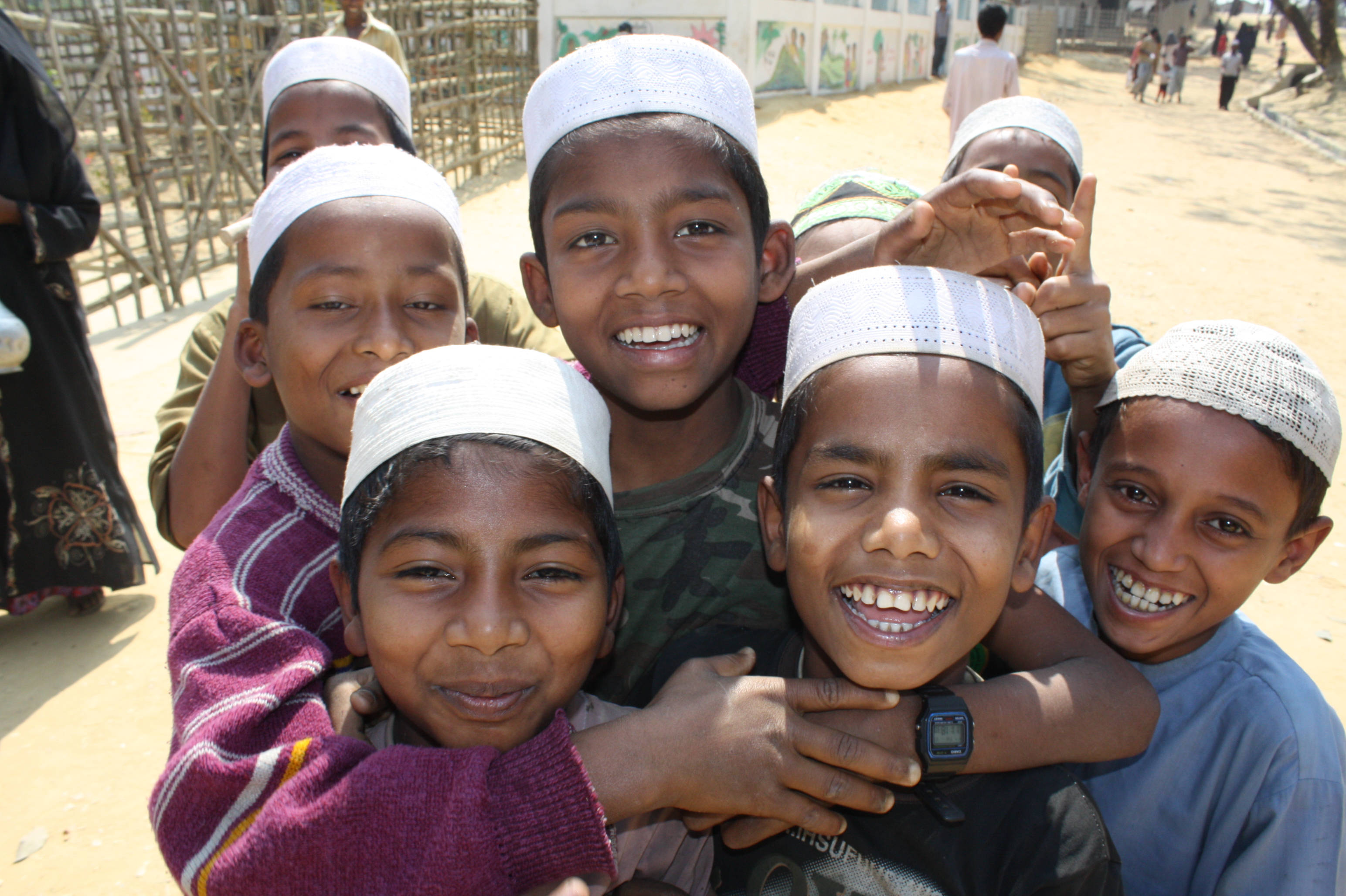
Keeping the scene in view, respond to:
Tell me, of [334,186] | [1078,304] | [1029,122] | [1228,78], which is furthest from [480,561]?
[1228,78]

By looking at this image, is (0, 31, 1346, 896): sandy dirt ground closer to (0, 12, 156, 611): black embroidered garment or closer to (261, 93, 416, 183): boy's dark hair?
(0, 12, 156, 611): black embroidered garment

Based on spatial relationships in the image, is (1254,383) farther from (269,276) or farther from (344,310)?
(269,276)

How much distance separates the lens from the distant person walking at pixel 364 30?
7609 mm

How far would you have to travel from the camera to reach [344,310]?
187cm

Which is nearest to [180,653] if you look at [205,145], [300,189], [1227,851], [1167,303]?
[300,189]

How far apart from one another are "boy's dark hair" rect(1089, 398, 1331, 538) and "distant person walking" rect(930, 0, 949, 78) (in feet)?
102

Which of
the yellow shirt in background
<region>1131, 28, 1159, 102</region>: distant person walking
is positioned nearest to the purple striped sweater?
the yellow shirt in background

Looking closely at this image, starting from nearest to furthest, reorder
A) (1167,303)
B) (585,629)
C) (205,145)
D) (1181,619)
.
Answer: (585,629) → (1181,619) → (1167,303) → (205,145)

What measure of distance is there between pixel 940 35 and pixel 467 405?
32.6m

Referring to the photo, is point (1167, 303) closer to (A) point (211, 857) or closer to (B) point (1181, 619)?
(B) point (1181, 619)

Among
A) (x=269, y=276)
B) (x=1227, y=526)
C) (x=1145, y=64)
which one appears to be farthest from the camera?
(x=1145, y=64)

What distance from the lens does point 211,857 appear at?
126cm

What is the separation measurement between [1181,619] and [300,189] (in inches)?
78.6

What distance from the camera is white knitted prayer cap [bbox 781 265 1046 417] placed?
1.51 metres
